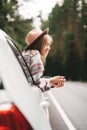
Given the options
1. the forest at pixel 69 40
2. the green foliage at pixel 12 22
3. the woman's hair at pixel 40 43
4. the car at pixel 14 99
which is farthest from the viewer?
the forest at pixel 69 40

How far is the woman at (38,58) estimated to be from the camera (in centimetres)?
423

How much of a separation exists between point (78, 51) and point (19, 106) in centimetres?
10267

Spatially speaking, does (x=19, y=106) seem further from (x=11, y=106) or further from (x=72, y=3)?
(x=72, y=3)

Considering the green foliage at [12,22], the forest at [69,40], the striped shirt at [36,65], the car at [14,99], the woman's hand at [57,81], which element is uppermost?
the car at [14,99]

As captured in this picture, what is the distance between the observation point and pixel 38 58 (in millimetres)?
4207

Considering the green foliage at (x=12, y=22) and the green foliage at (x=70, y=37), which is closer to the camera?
the green foliage at (x=12, y=22)

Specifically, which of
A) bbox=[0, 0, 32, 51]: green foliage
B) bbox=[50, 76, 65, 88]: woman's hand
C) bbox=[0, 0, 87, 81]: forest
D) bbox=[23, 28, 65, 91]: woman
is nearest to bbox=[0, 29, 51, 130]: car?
bbox=[23, 28, 65, 91]: woman

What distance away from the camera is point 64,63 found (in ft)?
386

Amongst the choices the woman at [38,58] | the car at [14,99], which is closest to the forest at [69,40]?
the woman at [38,58]

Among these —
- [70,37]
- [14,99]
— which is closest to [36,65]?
[14,99]

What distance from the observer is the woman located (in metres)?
4.23

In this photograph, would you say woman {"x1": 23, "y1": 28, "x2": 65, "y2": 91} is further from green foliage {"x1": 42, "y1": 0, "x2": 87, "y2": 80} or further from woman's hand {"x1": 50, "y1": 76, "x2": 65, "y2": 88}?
green foliage {"x1": 42, "y1": 0, "x2": 87, "y2": 80}

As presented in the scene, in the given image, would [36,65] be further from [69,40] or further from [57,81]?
[69,40]

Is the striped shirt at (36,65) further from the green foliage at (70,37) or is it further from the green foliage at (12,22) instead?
the green foliage at (70,37)
